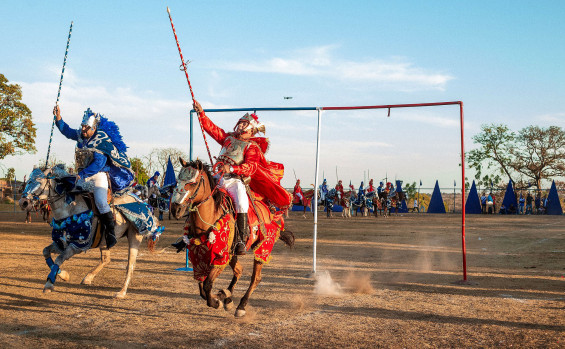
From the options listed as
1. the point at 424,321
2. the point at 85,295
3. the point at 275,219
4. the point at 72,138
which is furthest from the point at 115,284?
the point at 424,321

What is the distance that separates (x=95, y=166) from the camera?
8.45m

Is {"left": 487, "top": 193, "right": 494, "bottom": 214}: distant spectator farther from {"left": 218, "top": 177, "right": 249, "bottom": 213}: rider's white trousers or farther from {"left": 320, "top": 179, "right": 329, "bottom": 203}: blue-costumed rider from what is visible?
{"left": 218, "top": 177, "right": 249, "bottom": 213}: rider's white trousers

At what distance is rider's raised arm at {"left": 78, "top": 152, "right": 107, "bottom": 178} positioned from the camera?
27.4 feet

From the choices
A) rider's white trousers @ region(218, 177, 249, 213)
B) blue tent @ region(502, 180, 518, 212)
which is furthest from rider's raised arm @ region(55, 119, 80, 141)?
blue tent @ region(502, 180, 518, 212)

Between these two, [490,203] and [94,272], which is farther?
[490,203]

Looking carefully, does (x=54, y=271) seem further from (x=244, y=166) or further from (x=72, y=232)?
(x=244, y=166)

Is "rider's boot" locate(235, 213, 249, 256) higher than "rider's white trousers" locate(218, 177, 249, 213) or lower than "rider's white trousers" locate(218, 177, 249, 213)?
lower

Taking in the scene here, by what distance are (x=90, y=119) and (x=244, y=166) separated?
10.9ft

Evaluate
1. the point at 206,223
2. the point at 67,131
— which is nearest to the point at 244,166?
the point at 206,223

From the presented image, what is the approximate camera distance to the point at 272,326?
652cm

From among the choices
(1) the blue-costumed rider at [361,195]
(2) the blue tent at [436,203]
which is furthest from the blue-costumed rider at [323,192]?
(2) the blue tent at [436,203]

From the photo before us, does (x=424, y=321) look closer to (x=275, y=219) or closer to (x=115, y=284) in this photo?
(x=275, y=219)

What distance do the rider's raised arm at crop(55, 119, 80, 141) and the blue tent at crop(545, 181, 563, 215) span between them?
41.2 m

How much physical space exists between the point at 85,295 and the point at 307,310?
3569mm
